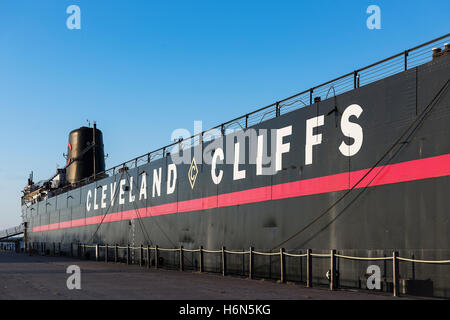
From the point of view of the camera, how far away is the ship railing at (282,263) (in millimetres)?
13829

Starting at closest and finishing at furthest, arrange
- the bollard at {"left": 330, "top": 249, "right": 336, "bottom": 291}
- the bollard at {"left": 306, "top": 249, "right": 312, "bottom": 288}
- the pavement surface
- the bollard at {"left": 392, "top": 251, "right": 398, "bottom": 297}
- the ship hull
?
the pavement surface, the bollard at {"left": 392, "top": 251, "right": 398, "bottom": 297}, the ship hull, the bollard at {"left": 330, "top": 249, "right": 336, "bottom": 291}, the bollard at {"left": 306, "top": 249, "right": 312, "bottom": 288}

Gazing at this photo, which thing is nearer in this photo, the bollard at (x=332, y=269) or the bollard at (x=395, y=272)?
the bollard at (x=395, y=272)

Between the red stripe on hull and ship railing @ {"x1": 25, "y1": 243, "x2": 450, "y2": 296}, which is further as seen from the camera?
ship railing @ {"x1": 25, "y1": 243, "x2": 450, "y2": 296}

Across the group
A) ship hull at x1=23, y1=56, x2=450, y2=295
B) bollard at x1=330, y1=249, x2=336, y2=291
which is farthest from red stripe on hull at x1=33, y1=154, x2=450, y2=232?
bollard at x1=330, y1=249, x2=336, y2=291

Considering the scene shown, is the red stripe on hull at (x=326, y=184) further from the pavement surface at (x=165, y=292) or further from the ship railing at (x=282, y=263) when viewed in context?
the pavement surface at (x=165, y=292)

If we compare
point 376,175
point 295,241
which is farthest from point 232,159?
point 376,175

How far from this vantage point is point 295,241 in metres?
18.0

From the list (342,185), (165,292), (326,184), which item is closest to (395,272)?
(342,185)

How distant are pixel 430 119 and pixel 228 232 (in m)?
10.9

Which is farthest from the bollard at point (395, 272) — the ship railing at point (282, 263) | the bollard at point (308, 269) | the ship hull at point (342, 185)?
the bollard at point (308, 269)

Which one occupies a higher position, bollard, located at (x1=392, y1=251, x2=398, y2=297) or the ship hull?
the ship hull

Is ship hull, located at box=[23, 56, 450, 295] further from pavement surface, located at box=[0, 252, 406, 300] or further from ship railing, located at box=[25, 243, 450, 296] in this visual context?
pavement surface, located at box=[0, 252, 406, 300]

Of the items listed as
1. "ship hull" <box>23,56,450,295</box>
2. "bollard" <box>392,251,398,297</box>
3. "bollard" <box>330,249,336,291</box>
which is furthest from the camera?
"bollard" <box>330,249,336,291</box>

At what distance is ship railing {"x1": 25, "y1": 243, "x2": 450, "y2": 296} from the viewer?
544 inches
